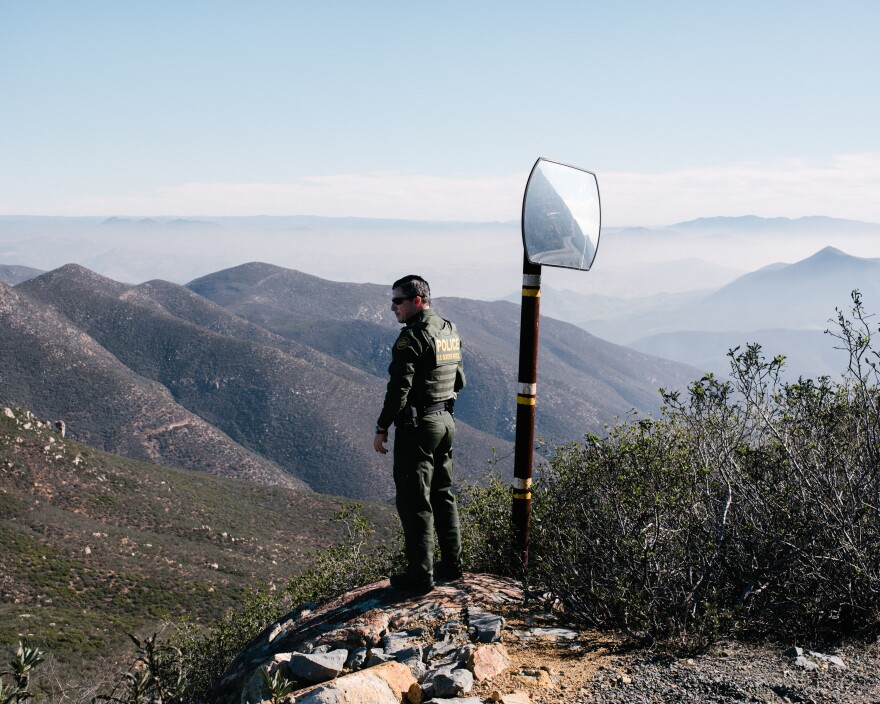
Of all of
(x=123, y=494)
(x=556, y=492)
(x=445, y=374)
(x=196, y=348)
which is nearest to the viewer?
(x=445, y=374)

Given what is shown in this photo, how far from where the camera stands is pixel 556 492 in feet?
20.5

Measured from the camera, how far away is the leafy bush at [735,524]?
14.9 ft

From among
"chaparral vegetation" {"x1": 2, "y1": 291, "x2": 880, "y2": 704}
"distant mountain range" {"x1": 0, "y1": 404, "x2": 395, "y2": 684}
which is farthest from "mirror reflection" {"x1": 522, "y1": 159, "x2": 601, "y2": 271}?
"distant mountain range" {"x1": 0, "y1": 404, "x2": 395, "y2": 684}

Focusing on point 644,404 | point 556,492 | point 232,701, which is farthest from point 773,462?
point 644,404

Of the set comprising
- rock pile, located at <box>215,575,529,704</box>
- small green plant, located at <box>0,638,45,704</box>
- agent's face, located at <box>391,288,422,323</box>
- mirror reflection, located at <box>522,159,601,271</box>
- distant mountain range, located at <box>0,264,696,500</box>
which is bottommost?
distant mountain range, located at <box>0,264,696,500</box>

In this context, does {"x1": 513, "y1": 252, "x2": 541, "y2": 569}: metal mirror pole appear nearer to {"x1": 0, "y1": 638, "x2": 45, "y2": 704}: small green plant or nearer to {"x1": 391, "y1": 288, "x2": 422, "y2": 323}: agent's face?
{"x1": 391, "y1": 288, "x2": 422, "y2": 323}: agent's face

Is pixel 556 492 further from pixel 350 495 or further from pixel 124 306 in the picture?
pixel 124 306

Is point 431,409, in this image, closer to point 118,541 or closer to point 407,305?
point 407,305

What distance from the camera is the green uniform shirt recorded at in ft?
17.2

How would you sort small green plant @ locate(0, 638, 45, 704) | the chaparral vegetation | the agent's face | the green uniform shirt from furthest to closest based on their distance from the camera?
the agent's face, the green uniform shirt, the chaparral vegetation, small green plant @ locate(0, 638, 45, 704)

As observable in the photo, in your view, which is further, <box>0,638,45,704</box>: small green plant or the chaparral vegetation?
the chaparral vegetation

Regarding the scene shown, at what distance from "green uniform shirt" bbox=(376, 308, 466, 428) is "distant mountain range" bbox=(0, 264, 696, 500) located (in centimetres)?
4213

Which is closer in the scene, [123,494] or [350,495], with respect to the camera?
[123,494]

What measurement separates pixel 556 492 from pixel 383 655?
2.45 m
